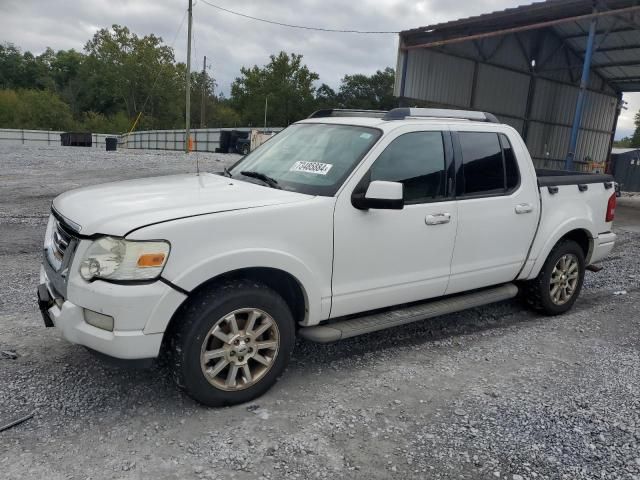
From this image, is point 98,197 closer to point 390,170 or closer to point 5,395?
point 5,395

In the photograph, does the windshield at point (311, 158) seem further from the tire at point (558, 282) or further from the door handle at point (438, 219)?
the tire at point (558, 282)

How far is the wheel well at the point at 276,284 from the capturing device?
10.4 feet

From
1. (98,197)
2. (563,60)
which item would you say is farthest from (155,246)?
(563,60)

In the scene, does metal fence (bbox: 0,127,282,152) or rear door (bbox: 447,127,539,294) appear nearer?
rear door (bbox: 447,127,539,294)

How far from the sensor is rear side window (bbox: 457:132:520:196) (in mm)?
4387

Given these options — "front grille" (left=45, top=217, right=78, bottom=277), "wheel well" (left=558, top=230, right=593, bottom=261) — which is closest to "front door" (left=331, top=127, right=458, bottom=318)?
"front grille" (left=45, top=217, right=78, bottom=277)

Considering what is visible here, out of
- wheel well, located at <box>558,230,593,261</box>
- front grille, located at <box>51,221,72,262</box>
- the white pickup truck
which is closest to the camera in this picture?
the white pickup truck

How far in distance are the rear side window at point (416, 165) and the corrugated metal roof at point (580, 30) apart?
14413 mm

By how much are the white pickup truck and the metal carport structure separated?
13.9m

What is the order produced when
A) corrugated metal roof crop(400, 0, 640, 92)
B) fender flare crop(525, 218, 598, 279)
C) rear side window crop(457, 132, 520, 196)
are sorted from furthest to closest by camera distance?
1. corrugated metal roof crop(400, 0, 640, 92)
2. fender flare crop(525, 218, 598, 279)
3. rear side window crop(457, 132, 520, 196)

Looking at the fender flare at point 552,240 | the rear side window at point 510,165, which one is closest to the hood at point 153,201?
the rear side window at point 510,165

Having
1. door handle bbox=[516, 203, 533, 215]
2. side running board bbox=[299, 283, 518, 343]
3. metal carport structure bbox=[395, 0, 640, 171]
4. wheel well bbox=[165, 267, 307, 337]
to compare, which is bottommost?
side running board bbox=[299, 283, 518, 343]

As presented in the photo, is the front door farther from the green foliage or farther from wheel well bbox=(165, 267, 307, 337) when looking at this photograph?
the green foliage

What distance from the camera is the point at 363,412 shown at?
3361 mm
